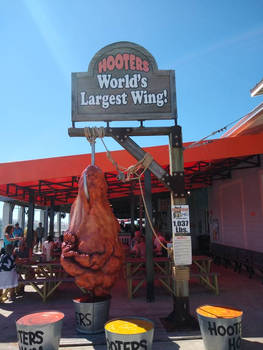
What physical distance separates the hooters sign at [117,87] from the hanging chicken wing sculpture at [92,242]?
1471 millimetres

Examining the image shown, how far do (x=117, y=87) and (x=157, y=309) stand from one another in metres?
4.27

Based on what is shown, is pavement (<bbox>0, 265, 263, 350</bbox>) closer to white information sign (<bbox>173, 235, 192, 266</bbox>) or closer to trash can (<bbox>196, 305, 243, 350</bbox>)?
trash can (<bbox>196, 305, 243, 350</bbox>)

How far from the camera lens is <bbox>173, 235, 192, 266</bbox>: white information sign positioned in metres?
4.32

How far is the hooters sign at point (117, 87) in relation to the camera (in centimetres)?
455

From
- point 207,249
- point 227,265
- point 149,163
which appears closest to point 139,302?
point 149,163

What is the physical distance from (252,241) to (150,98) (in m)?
6.97

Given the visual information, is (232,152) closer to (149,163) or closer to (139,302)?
(149,163)

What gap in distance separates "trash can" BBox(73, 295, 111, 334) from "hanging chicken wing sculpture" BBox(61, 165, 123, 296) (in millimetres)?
991

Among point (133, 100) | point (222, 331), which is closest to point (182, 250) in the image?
point (222, 331)

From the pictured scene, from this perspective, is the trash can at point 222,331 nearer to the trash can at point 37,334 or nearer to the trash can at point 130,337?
the trash can at point 130,337

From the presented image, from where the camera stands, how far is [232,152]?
700 centimetres

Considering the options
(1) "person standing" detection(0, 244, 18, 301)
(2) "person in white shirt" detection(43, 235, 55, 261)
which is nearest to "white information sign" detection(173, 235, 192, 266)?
(1) "person standing" detection(0, 244, 18, 301)

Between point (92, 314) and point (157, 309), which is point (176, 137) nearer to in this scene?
point (92, 314)

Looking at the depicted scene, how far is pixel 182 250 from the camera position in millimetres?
4340
